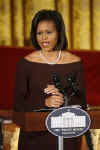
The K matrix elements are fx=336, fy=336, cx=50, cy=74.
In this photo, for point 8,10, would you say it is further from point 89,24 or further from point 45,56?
point 45,56

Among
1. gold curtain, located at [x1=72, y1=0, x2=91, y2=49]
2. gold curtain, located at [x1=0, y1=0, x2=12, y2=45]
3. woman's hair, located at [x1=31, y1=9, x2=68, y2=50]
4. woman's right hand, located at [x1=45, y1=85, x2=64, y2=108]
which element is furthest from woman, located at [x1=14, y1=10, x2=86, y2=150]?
gold curtain, located at [x1=72, y1=0, x2=91, y2=49]

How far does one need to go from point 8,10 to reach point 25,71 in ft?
5.13

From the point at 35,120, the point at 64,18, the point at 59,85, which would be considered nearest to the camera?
the point at 35,120

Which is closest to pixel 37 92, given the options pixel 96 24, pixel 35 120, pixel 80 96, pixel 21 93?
pixel 21 93

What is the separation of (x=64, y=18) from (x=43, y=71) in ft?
5.52

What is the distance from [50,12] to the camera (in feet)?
4.39

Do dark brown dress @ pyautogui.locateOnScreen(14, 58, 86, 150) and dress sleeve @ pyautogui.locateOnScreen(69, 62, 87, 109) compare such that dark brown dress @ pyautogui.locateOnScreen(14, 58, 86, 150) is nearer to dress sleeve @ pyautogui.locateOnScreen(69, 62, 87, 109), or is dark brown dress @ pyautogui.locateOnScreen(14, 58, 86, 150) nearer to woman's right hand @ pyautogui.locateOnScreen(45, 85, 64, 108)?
dress sleeve @ pyautogui.locateOnScreen(69, 62, 87, 109)

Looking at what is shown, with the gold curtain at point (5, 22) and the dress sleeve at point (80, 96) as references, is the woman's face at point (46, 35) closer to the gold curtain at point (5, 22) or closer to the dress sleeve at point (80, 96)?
the dress sleeve at point (80, 96)

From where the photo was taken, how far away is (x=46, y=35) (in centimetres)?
125

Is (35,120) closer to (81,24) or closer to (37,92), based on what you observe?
(37,92)

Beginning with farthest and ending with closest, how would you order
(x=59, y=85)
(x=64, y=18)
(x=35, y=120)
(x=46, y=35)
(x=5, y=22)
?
(x=64, y=18), (x=5, y=22), (x=46, y=35), (x=59, y=85), (x=35, y=120)

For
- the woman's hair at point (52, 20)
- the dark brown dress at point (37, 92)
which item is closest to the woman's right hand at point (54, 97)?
the dark brown dress at point (37, 92)

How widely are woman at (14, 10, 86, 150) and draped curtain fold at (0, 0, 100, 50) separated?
150 centimetres

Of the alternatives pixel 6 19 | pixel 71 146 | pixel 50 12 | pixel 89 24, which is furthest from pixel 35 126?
pixel 89 24
